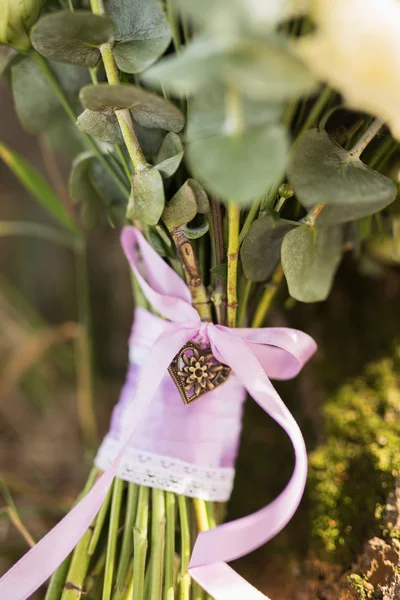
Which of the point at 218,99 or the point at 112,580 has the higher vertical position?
the point at 218,99

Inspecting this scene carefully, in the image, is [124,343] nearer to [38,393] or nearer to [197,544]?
[38,393]

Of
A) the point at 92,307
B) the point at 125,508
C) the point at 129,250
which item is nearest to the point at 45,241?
the point at 92,307

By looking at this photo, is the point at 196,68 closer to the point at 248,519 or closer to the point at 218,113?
the point at 218,113

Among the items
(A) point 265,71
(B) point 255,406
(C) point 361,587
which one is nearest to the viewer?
(A) point 265,71

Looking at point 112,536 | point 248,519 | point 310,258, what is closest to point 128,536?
point 112,536

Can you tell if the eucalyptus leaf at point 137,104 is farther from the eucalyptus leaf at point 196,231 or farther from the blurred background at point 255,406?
the blurred background at point 255,406

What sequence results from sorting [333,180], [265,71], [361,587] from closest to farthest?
A: [265,71], [333,180], [361,587]

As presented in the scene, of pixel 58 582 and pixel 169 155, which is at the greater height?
pixel 169 155

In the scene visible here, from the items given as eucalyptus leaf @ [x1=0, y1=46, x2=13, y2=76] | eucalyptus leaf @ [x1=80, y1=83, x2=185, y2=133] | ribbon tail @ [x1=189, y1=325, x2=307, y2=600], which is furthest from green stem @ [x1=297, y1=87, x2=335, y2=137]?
eucalyptus leaf @ [x1=0, y1=46, x2=13, y2=76]
